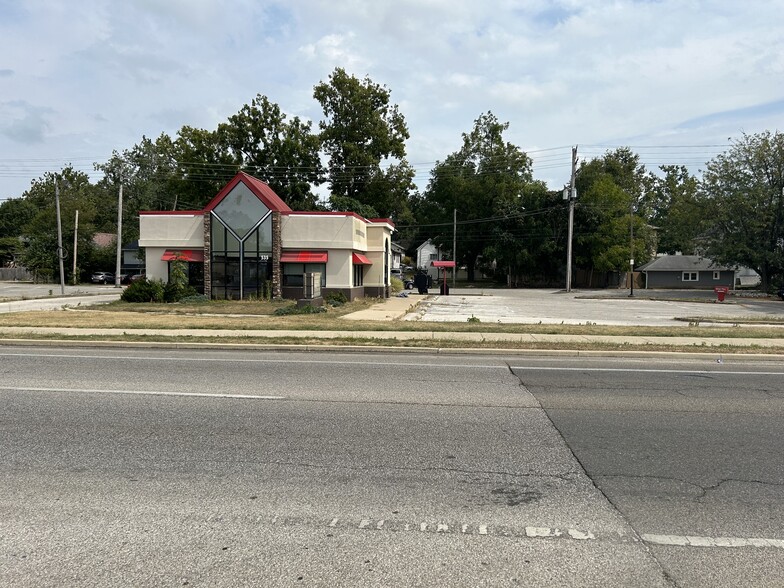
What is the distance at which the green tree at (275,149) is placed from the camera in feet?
179

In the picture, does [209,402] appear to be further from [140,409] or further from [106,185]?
[106,185]

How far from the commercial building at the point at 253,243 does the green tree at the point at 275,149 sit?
24.1 metres

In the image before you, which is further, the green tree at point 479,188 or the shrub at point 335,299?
the green tree at point 479,188

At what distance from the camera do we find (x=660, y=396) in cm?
842

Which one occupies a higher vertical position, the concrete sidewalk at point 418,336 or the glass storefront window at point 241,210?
the glass storefront window at point 241,210

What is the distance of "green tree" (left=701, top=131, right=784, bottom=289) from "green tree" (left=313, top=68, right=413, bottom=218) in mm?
27128

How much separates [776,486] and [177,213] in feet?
103

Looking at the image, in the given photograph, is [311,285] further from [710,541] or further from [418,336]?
[710,541]

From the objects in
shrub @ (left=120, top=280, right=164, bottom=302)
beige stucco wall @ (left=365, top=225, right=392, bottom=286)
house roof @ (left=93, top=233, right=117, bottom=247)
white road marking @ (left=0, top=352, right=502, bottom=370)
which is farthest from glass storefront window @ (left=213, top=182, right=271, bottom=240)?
house roof @ (left=93, top=233, right=117, bottom=247)

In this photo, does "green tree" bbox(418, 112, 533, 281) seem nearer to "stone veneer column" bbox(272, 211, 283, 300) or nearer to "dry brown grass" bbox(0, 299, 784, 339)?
"stone veneer column" bbox(272, 211, 283, 300)

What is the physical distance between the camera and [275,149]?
5512 cm

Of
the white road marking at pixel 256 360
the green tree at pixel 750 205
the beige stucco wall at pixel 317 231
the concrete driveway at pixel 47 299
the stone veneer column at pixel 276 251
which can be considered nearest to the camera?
the white road marking at pixel 256 360

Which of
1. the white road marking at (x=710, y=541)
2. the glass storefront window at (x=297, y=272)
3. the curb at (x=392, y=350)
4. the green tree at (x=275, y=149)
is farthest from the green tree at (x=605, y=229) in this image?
the white road marking at (x=710, y=541)

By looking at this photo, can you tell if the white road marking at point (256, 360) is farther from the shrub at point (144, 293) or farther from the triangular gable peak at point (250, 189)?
the triangular gable peak at point (250, 189)
